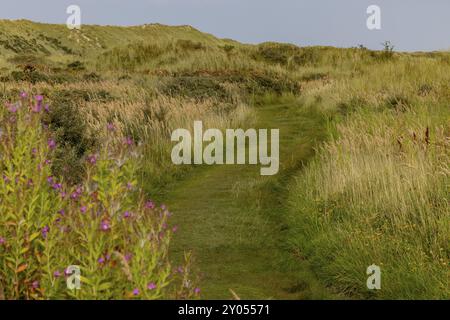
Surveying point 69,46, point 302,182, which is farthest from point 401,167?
point 69,46

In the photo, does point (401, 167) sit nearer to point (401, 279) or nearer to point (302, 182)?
point (302, 182)

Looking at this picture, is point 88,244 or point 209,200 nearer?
point 88,244

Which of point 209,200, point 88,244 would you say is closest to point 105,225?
point 88,244

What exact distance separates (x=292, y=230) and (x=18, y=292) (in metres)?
3.65

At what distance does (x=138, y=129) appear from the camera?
11.6 meters

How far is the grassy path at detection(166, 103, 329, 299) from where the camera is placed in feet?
17.0

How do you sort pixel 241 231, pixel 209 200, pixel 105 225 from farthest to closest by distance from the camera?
pixel 209 200 < pixel 241 231 < pixel 105 225

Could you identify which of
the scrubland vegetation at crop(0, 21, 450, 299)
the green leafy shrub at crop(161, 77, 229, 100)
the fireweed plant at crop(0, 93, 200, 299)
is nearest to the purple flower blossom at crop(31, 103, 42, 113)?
the scrubland vegetation at crop(0, 21, 450, 299)

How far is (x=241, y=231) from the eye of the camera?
664 cm

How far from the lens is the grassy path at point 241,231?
5.18 m

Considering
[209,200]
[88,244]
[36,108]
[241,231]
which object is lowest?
[241,231]

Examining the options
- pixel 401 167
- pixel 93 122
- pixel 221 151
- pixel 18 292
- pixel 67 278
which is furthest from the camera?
pixel 93 122

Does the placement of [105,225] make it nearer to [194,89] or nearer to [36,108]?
[36,108]

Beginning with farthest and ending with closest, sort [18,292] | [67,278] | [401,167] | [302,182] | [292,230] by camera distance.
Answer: [302,182] → [401,167] → [292,230] → [18,292] → [67,278]
